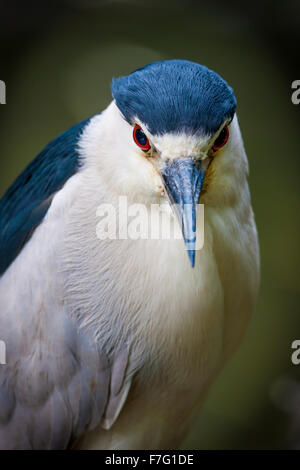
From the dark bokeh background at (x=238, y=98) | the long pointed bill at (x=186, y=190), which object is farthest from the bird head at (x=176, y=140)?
the dark bokeh background at (x=238, y=98)

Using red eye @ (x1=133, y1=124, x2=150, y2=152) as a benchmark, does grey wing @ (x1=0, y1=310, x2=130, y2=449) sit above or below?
below

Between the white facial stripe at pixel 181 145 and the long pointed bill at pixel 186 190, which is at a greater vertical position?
the white facial stripe at pixel 181 145

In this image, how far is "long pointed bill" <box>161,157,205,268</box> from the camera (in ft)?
2.60

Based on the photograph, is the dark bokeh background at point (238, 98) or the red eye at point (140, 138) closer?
the red eye at point (140, 138)

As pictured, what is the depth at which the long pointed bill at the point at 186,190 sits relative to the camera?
0.79 metres

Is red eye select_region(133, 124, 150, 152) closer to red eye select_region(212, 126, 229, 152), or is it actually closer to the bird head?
the bird head

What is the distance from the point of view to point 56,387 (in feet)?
3.29

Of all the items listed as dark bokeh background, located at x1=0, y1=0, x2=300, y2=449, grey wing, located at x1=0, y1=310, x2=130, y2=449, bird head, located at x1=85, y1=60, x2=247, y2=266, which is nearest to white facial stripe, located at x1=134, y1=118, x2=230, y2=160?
bird head, located at x1=85, y1=60, x2=247, y2=266

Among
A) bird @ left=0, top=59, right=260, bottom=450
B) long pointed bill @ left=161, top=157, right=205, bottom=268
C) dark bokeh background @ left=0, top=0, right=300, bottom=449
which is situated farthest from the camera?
dark bokeh background @ left=0, top=0, right=300, bottom=449

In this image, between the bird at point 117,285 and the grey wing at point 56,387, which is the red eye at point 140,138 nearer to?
the bird at point 117,285

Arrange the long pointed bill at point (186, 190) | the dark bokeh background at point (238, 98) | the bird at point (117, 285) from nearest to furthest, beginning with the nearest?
the long pointed bill at point (186, 190)
the bird at point (117, 285)
the dark bokeh background at point (238, 98)

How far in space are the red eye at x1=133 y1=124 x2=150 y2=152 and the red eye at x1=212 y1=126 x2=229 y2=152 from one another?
108mm

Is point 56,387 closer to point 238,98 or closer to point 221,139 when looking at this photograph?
point 221,139

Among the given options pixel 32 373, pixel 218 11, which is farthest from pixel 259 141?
pixel 32 373
